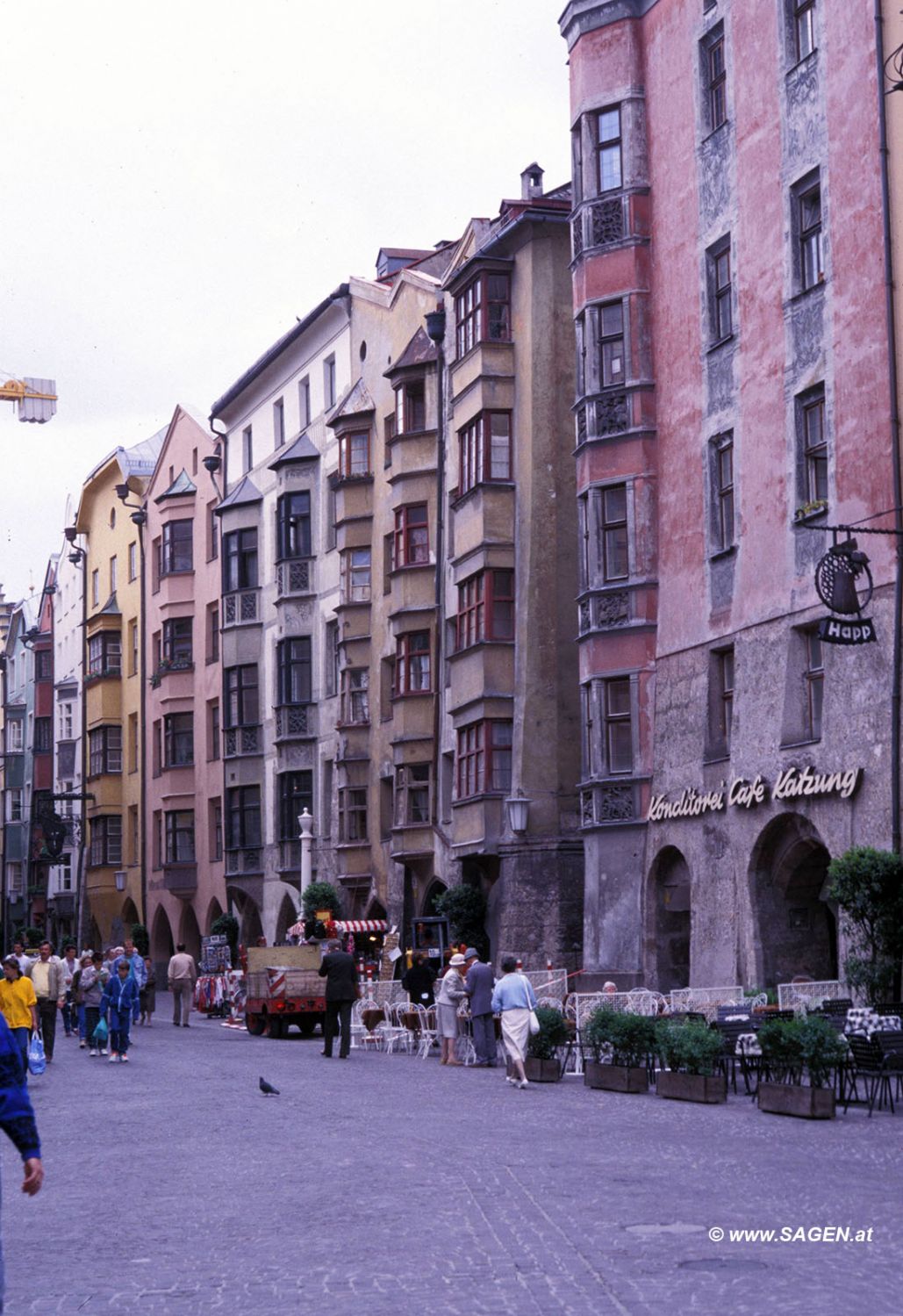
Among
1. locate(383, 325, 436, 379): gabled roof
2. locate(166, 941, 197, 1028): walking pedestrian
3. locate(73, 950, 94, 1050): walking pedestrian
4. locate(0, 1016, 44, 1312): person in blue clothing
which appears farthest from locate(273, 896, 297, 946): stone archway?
locate(0, 1016, 44, 1312): person in blue clothing

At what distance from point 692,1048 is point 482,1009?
28.6 ft

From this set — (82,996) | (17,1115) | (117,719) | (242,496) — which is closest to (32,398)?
(117,719)

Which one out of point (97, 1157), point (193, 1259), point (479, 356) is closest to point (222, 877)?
point (479, 356)

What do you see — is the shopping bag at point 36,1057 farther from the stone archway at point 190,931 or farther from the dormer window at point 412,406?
the stone archway at point 190,931

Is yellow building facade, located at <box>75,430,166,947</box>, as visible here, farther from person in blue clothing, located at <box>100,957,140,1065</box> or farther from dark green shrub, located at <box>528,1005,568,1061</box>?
dark green shrub, located at <box>528,1005,568,1061</box>

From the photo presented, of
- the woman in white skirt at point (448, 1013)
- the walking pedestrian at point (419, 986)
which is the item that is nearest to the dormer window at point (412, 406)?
the walking pedestrian at point (419, 986)

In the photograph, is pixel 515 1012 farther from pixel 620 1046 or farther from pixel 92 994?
pixel 92 994

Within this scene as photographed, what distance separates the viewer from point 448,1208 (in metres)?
13.3

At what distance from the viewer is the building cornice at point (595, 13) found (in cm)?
4066

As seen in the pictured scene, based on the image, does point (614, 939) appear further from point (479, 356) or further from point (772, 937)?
point (479, 356)

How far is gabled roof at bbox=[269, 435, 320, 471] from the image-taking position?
61888 millimetres

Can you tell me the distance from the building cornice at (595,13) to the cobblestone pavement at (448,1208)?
24216 mm

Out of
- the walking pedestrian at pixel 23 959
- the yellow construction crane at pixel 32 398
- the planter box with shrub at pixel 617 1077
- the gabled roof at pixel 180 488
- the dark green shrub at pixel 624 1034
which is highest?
the yellow construction crane at pixel 32 398

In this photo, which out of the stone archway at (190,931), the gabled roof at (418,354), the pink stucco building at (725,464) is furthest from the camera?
the stone archway at (190,931)
